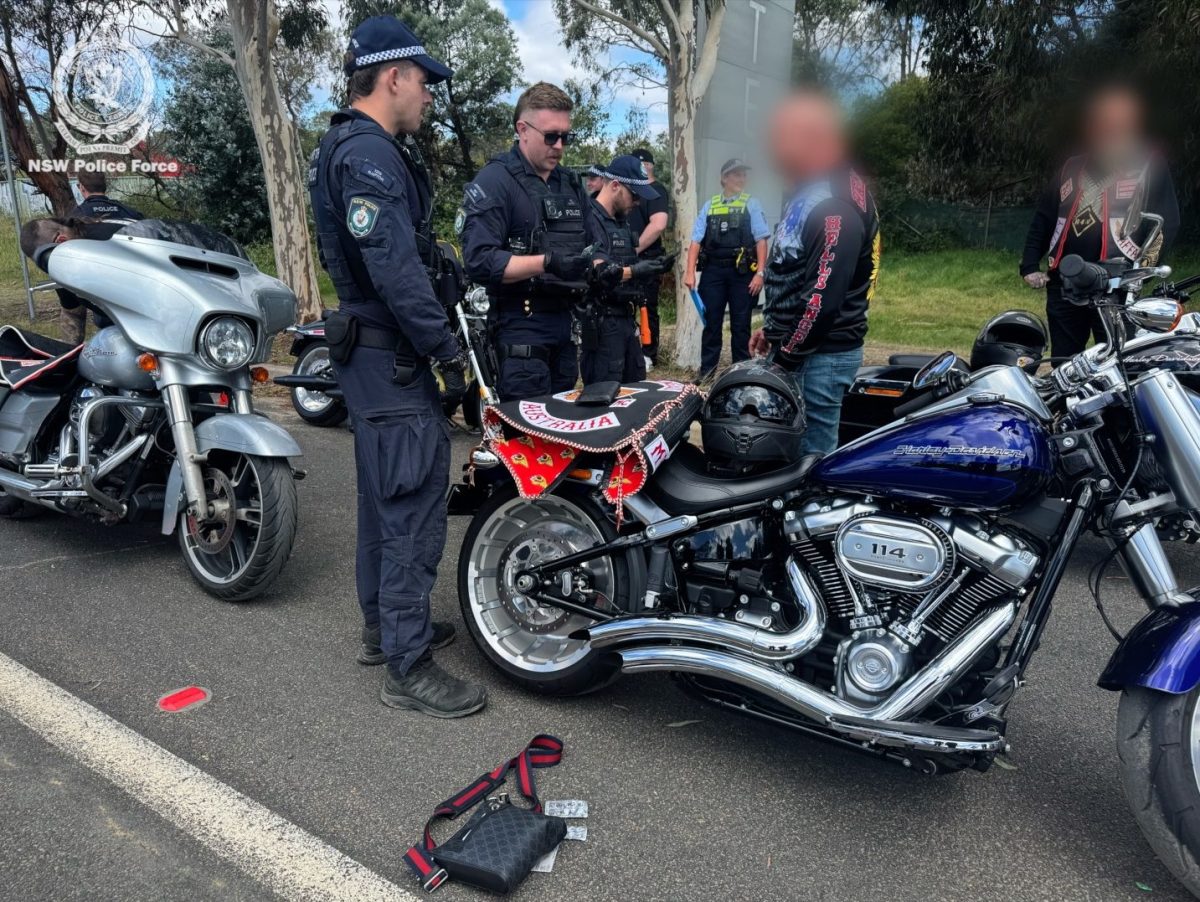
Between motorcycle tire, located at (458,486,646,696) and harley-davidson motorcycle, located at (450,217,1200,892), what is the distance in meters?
0.05

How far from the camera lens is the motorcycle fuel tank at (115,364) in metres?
3.93

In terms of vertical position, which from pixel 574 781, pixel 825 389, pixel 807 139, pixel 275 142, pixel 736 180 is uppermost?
pixel 275 142

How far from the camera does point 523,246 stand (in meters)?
3.99

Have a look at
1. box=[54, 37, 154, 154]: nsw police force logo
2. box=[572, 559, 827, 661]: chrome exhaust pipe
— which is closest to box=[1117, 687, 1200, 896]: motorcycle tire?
box=[572, 559, 827, 661]: chrome exhaust pipe

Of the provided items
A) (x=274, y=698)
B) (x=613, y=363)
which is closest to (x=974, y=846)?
(x=274, y=698)

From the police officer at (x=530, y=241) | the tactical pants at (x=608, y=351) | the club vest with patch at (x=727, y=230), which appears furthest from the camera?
the club vest with patch at (x=727, y=230)

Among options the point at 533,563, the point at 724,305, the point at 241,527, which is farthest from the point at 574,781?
the point at 724,305

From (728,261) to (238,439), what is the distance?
202 inches

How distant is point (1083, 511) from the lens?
88.0 inches

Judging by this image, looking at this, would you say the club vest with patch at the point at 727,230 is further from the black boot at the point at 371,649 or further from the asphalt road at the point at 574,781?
the black boot at the point at 371,649

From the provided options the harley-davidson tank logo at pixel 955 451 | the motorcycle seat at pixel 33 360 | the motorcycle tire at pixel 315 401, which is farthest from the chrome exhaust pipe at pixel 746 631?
the motorcycle tire at pixel 315 401

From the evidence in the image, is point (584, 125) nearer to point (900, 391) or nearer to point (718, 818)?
point (900, 391)

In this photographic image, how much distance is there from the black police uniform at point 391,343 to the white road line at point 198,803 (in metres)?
0.70

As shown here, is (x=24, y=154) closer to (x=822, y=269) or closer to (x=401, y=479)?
(x=401, y=479)
